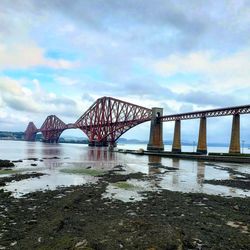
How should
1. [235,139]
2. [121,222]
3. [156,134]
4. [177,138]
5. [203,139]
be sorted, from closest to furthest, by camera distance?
[121,222], [235,139], [203,139], [177,138], [156,134]

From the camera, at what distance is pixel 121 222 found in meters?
12.1

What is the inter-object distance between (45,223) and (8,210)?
3173 millimetres

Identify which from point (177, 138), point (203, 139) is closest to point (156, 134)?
point (177, 138)

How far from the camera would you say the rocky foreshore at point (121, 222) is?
965cm

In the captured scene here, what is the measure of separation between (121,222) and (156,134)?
3786 inches

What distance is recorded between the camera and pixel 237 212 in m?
14.6

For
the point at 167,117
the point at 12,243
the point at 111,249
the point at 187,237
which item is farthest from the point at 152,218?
the point at 167,117

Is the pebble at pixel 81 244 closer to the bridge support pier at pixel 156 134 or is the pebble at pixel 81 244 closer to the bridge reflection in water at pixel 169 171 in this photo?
the bridge reflection in water at pixel 169 171

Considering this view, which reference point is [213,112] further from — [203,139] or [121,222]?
[121,222]

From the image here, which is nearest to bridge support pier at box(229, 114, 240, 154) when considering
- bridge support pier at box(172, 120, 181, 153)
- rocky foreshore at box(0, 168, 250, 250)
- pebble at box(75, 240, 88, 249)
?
bridge support pier at box(172, 120, 181, 153)

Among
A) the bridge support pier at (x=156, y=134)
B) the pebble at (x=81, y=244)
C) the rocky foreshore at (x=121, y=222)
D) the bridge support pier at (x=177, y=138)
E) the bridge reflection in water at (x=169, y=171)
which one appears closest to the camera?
the pebble at (x=81, y=244)

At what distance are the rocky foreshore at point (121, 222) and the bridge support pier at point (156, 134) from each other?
88648 mm

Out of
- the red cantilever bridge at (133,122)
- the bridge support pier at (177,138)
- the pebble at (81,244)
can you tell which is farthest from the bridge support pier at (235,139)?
the pebble at (81,244)

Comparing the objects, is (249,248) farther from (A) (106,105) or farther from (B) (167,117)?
(A) (106,105)
